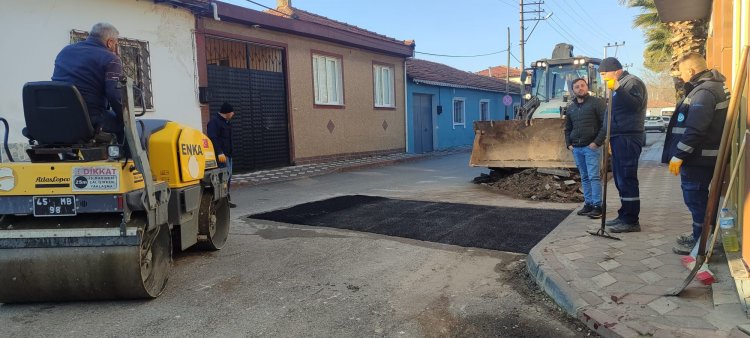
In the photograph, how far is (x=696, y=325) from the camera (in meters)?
3.25

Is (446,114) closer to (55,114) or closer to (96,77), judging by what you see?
(96,77)

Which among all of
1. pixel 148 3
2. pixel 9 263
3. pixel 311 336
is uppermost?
pixel 148 3

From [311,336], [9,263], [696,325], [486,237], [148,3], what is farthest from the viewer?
[148,3]

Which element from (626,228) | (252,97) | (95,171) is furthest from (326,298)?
(252,97)

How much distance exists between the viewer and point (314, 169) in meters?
13.9

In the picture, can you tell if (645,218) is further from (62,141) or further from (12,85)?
(12,85)

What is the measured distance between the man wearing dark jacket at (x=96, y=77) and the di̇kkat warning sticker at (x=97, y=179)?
1.48 ft

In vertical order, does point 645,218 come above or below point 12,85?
below

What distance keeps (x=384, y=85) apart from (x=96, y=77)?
15144 mm

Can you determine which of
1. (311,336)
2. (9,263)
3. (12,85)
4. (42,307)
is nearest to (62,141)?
(9,263)

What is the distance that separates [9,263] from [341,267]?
271 centimetres

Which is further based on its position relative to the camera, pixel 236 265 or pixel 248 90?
pixel 248 90

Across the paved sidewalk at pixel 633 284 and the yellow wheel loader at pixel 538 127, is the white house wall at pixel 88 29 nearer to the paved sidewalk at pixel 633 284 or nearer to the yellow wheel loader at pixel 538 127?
the yellow wheel loader at pixel 538 127

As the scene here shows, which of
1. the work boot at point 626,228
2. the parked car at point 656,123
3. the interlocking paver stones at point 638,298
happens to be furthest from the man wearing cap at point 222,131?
the parked car at point 656,123
